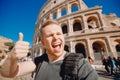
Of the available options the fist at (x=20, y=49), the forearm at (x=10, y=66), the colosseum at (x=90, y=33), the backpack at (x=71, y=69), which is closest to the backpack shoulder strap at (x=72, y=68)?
the backpack at (x=71, y=69)

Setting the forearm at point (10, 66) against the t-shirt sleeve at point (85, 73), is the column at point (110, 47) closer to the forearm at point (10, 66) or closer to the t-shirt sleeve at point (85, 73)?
the t-shirt sleeve at point (85, 73)

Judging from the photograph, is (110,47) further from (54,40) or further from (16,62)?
(16,62)

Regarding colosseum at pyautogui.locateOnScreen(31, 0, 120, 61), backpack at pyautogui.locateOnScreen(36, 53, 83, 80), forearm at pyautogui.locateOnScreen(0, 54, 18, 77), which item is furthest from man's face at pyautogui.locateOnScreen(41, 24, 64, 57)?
colosseum at pyautogui.locateOnScreen(31, 0, 120, 61)

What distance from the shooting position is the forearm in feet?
4.13

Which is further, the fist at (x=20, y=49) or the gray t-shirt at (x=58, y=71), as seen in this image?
the fist at (x=20, y=49)

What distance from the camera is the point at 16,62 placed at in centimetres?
135

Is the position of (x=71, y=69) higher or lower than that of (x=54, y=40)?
lower

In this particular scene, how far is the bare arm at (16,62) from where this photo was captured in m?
1.17

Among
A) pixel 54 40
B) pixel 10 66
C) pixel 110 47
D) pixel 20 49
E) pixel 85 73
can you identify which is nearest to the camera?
pixel 85 73

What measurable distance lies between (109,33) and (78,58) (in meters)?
16.2

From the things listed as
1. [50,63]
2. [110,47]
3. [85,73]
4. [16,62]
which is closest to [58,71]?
[50,63]

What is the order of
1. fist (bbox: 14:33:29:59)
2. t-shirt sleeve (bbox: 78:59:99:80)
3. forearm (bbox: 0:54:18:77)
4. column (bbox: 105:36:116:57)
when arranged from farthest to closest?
column (bbox: 105:36:116:57) < forearm (bbox: 0:54:18:77) < fist (bbox: 14:33:29:59) < t-shirt sleeve (bbox: 78:59:99:80)

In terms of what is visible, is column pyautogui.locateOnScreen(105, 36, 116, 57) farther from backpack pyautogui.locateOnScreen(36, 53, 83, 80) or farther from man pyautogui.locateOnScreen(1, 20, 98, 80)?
backpack pyautogui.locateOnScreen(36, 53, 83, 80)

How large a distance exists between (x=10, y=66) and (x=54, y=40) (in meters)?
0.79
